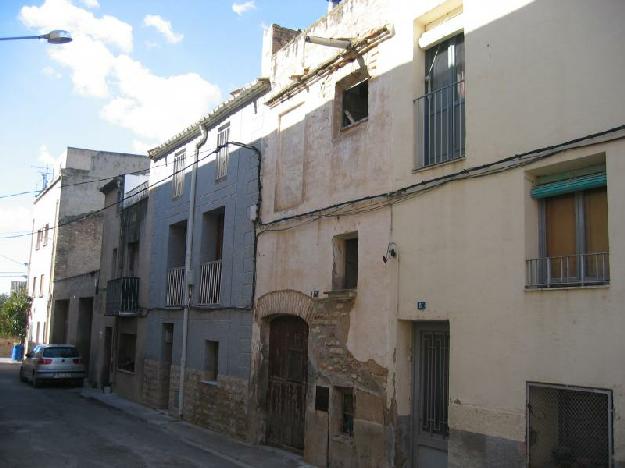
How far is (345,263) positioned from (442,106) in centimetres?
309

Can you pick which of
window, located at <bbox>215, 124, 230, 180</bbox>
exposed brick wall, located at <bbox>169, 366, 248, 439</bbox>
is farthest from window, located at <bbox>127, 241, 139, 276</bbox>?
window, located at <bbox>215, 124, 230, 180</bbox>

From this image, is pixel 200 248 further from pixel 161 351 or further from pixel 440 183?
pixel 440 183

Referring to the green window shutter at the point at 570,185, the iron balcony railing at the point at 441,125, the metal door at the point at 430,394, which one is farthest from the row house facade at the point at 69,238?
the green window shutter at the point at 570,185

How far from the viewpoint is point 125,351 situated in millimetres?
20406

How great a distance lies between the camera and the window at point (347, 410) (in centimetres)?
984

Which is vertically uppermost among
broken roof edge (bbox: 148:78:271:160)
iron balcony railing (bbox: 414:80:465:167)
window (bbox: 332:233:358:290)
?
broken roof edge (bbox: 148:78:271:160)

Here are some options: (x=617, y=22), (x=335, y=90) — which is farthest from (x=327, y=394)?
(x=617, y=22)

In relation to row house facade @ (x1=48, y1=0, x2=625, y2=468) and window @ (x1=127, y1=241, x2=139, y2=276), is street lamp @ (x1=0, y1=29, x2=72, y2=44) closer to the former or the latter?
row house facade @ (x1=48, y1=0, x2=625, y2=468)

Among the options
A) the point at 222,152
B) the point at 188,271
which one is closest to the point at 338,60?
the point at 222,152

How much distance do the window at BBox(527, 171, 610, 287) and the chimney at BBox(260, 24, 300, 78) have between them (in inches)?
304

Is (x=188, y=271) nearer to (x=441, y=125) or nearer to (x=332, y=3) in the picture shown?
(x=332, y=3)

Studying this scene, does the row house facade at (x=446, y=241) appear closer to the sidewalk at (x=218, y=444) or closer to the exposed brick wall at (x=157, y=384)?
the sidewalk at (x=218, y=444)

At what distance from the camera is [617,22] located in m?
6.36

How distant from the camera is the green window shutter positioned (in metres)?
6.49
